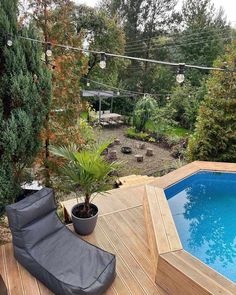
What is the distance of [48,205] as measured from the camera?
3369mm

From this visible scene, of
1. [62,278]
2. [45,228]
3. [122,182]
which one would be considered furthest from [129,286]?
[122,182]

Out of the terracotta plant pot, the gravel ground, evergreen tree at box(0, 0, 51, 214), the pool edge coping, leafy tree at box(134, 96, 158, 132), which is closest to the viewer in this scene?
the pool edge coping

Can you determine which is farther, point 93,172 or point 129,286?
point 93,172

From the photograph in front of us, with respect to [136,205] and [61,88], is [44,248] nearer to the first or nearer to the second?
[136,205]

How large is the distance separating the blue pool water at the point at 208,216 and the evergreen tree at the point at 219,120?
1.04 metres

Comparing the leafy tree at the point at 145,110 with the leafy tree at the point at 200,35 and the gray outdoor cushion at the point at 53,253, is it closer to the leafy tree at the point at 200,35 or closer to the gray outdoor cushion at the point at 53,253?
the leafy tree at the point at 200,35

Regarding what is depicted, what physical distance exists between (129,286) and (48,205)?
1.46 m

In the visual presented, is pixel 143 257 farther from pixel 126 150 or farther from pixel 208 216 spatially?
pixel 126 150

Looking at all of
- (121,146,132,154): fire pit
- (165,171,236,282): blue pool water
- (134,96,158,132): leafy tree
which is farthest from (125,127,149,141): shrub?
(165,171,236,282): blue pool water

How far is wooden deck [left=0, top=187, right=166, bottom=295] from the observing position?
9.48 feet

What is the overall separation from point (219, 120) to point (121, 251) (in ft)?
14.6

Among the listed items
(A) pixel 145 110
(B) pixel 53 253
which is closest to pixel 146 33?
(A) pixel 145 110

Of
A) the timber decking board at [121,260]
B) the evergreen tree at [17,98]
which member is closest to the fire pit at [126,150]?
the timber decking board at [121,260]

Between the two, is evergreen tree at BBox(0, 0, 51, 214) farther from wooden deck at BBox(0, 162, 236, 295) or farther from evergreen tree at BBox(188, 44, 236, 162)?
evergreen tree at BBox(188, 44, 236, 162)
